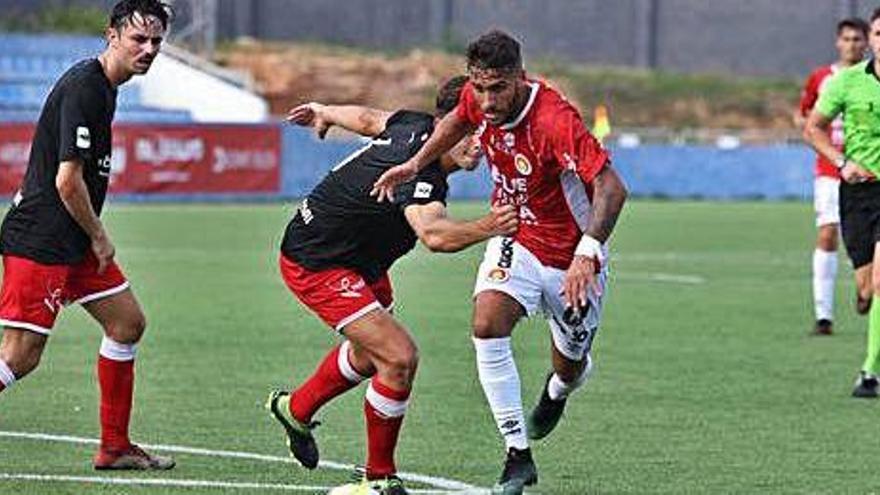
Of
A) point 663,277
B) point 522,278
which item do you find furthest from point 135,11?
point 663,277

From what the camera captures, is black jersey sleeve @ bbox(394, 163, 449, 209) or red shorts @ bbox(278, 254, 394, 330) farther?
red shorts @ bbox(278, 254, 394, 330)

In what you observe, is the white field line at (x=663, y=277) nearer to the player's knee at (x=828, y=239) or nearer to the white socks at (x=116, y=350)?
the player's knee at (x=828, y=239)

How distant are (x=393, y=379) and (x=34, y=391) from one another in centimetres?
454

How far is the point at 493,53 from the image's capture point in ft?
30.4

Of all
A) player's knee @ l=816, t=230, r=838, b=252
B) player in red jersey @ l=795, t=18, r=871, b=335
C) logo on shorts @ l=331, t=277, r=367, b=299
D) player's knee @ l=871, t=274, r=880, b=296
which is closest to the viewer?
logo on shorts @ l=331, t=277, r=367, b=299

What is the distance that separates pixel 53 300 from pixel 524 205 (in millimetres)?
2121

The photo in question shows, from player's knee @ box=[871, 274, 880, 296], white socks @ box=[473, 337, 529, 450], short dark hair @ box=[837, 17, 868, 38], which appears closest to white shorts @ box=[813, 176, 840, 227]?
short dark hair @ box=[837, 17, 868, 38]

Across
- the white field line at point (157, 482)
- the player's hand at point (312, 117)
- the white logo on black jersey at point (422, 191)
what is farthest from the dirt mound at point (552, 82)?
the white logo on black jersey at point (422, 191)

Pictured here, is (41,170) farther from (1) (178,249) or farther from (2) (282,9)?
(2) (282,9)

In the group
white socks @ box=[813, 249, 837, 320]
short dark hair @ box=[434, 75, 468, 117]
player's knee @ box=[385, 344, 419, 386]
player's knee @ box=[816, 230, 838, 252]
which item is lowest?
white socks @ box=[813, 249, 837, 320]

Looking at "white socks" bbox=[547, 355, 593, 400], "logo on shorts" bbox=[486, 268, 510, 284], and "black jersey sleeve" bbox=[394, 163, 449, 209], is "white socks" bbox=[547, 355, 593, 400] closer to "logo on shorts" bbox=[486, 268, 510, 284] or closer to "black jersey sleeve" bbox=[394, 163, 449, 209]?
"logo on shorts" bbox=[486, 268, 510, 284]

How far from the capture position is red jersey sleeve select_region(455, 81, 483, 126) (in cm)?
980

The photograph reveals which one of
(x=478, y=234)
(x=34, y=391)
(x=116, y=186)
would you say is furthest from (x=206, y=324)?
(x=116, y=186)

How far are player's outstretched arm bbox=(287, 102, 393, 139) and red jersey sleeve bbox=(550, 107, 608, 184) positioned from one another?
1.22 meters
